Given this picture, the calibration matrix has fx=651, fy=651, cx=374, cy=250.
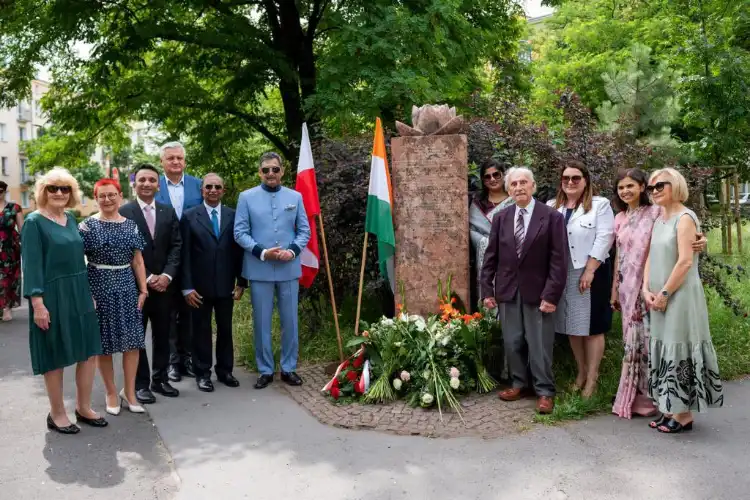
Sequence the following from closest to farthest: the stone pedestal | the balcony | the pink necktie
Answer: the pink necktie < the stone pedestal < the balcony

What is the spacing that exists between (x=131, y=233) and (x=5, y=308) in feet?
18.9

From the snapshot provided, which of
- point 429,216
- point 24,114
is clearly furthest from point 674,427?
point 24,114

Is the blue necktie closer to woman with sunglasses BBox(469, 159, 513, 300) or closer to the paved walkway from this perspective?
the paved walkway

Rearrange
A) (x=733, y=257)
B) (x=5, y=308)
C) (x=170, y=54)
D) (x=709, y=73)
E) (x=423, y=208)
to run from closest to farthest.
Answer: (x=423, y=208)
(x=5, y=308)
(x=709, y=73)
(x=733, y=257)
(x=170, y=54)

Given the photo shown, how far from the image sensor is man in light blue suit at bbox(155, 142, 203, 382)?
6.22 metres

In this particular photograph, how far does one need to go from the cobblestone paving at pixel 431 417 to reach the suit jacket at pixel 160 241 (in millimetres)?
1629

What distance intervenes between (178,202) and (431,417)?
3184mm

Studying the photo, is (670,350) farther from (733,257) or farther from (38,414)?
(733,257)

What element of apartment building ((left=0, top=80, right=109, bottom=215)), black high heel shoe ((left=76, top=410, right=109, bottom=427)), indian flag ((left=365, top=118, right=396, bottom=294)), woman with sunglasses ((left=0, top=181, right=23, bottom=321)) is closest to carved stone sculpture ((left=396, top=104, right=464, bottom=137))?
indian flag ((left=365, top=118, right=396, bottom=294))

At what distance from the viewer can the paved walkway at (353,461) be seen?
388 centimetres

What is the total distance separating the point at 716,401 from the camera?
4543 millimetres

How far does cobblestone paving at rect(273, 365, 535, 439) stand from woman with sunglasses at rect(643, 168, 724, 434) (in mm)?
1088

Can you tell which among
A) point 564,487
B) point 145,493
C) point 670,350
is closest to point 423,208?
point 670,350

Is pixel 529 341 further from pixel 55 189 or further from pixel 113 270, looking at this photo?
pixel 55 189
